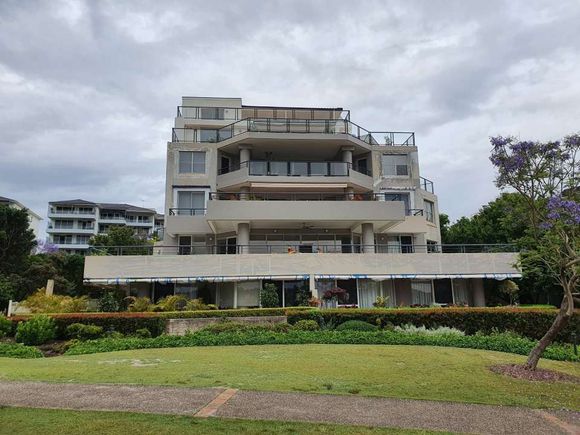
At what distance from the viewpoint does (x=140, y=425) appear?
6.86 metres

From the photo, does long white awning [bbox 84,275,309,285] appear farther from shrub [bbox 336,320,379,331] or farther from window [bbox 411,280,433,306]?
shrub [bbox 336,320,379,331]

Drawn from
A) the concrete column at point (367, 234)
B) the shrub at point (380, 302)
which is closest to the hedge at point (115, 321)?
the shrub at point (380, 302)

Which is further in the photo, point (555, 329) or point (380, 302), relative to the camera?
point (380, 302)

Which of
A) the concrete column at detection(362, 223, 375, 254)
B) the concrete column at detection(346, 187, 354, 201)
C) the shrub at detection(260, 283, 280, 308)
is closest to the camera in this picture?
the shrub at detection(260, 283, 280, 308)

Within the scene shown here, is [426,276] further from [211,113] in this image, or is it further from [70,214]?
[70,214]

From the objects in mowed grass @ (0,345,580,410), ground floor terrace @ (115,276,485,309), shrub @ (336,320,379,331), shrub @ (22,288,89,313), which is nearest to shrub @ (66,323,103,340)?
mowed grass @ (0,345,580,410)

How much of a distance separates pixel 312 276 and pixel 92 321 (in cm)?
1240

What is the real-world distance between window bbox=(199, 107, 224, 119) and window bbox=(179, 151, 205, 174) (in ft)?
22.7

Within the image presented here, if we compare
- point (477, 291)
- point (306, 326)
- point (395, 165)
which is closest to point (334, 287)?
point (306, 326)

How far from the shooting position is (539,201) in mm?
13047

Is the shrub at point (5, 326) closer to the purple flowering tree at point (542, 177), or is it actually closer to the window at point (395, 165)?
the purple flowering tree at point (542, 177)

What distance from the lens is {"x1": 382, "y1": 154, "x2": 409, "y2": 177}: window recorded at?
37625 mm

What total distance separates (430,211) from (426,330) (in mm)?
20420

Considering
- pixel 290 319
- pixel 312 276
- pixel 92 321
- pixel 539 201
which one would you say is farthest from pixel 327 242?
pixel 539 201
